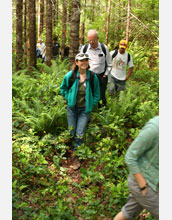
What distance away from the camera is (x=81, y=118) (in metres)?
4.93

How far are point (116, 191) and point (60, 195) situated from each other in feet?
3.11

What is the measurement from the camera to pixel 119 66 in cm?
724

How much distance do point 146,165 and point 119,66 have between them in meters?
5.28

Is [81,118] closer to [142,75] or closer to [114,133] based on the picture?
[114,133]

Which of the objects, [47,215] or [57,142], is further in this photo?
[57,142]

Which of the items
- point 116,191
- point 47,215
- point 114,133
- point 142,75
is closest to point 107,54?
point 114,133

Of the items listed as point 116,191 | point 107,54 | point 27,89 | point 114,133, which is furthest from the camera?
point 27,89

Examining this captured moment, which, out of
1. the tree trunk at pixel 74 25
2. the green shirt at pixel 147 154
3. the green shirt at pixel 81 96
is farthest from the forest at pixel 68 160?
the green shirt at pixel 147 154

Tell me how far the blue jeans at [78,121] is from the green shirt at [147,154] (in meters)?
2.52

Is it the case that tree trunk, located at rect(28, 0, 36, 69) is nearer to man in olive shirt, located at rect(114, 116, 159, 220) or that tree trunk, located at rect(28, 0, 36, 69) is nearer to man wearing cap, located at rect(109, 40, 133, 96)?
man wearing cap, located at rect(109, 40, 133, 96)

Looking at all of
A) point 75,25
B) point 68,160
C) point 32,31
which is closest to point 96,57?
point 75,25

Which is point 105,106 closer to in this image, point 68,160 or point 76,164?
point 68,160

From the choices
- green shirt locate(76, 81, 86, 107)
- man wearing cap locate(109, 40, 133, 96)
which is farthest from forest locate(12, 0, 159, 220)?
green shirt locate(76, 81, 86, 107)

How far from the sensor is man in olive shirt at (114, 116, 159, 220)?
7.23 ft
